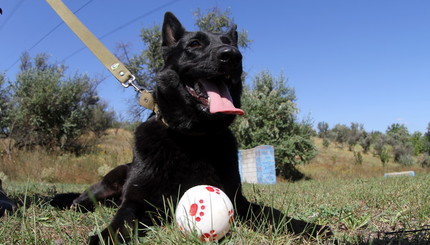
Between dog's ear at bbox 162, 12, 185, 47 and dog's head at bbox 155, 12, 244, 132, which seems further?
dog's ear at bbox 162, 12, 185, 47

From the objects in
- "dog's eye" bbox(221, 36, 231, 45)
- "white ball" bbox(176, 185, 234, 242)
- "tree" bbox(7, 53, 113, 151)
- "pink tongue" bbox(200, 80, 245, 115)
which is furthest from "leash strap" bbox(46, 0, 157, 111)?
"tree" bbox(7, 53, 113, 151)

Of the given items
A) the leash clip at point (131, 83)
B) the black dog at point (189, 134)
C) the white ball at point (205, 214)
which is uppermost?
the leash clip at point (131, 83)

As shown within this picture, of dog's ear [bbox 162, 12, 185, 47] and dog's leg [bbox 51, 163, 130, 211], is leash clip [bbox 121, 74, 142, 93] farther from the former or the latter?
dog's leg [bbox 51, 163, 130, 211]

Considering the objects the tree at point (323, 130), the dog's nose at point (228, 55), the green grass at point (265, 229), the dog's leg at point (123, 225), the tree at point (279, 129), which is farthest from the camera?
the tree at point (323, 130)

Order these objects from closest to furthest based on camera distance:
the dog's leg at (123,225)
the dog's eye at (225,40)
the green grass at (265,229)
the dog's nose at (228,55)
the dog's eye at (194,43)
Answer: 1. the green grass at (265,229)
2. the dog's leg at (123,225)
3. the dog's nose at (228,55)
4. the dog's eye at (194,43)
5. the dog's eye at (225,40)

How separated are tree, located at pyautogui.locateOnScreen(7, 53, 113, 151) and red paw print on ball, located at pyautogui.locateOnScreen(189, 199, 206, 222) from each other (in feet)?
60.7

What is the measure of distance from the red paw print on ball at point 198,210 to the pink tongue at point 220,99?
2.64ft

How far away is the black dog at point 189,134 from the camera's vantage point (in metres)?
2.22

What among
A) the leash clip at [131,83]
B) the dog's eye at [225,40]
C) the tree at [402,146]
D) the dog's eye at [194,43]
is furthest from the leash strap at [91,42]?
the tree at [402,146]

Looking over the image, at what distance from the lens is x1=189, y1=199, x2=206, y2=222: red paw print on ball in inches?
64.3

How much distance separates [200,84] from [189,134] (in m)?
0.41

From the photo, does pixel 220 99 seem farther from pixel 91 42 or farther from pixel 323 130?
pixel 323 130

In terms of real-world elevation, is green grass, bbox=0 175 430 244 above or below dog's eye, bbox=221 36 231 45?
below

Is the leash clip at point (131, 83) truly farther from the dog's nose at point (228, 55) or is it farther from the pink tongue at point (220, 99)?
the dog's nose at point (228, 55)
